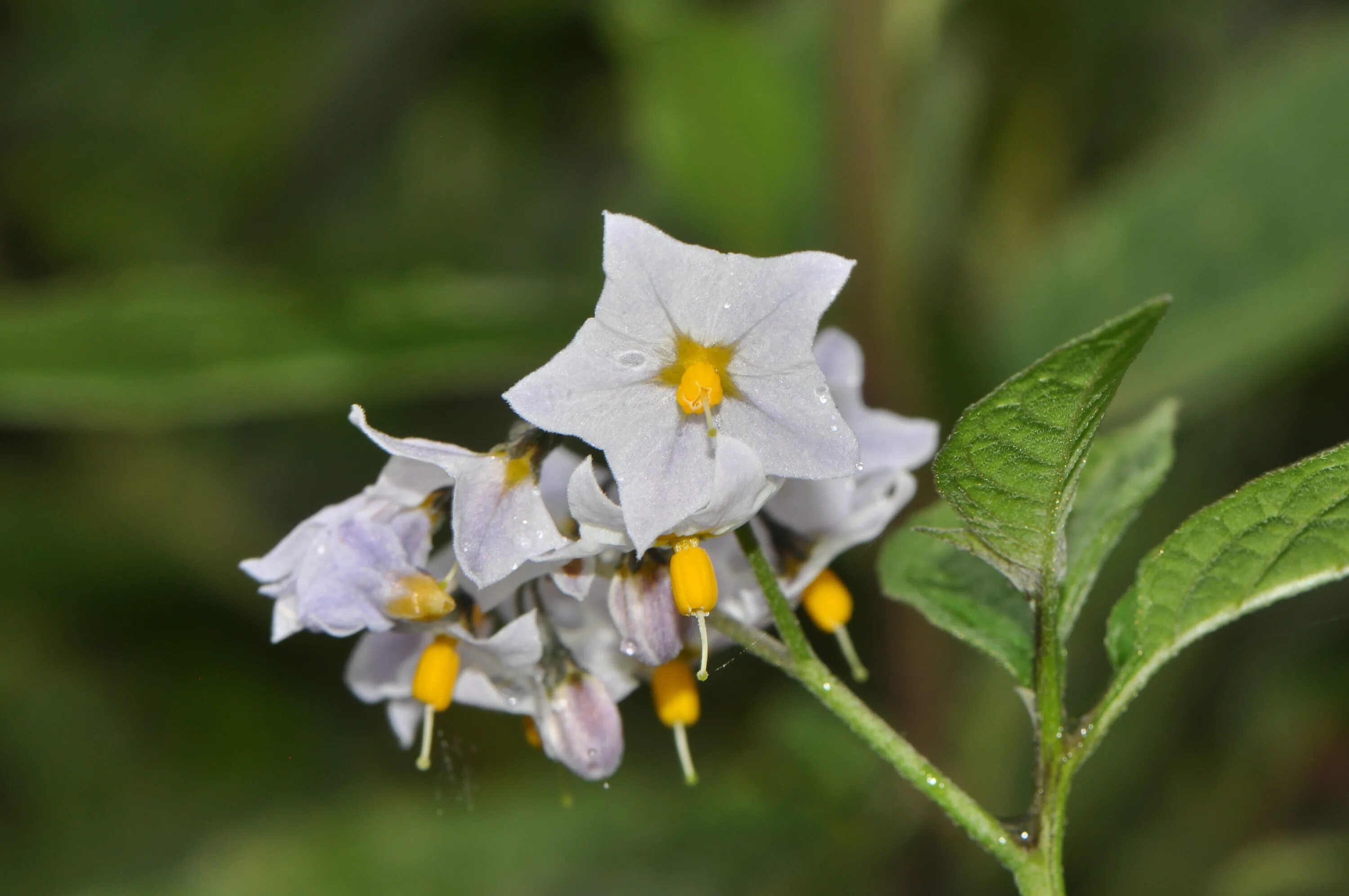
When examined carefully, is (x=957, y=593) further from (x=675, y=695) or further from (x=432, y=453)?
(x=432, y=453)

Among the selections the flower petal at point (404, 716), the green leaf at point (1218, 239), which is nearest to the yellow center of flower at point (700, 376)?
the flower petal at point (404, 716)

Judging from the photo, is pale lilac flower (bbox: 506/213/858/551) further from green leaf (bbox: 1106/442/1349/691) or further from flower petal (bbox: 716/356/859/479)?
green leaf (bbox: 1106/442/1349/691)

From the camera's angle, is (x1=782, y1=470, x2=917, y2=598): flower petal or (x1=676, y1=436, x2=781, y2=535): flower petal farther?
(x1=782, y1=470, x2=917, y2=598): flower petal

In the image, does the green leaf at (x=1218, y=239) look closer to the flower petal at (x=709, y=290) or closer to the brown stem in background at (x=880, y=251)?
the brown stem in background at (x=880, y=251)

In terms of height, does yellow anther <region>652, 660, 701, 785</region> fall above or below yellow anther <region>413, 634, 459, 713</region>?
below

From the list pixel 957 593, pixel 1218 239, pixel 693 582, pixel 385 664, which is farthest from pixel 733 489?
pixel 1218 239

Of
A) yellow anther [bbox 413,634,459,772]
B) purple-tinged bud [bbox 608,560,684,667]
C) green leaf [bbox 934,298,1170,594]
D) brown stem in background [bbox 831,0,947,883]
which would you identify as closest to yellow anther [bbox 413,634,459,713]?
yellow anther [bbox 413,634,459,772]

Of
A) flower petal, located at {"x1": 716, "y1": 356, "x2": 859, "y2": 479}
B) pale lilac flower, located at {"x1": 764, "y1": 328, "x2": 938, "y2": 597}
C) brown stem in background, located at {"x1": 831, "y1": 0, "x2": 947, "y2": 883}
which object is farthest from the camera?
brown stem in background, located at {"x1": 831, "y1": 0, "x2": 947, "y2": 883}


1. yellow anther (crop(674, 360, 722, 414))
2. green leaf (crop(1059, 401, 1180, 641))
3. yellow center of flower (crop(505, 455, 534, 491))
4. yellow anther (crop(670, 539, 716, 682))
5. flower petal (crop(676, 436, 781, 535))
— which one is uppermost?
yellow anther (crop(674, 360, 722, 414))
